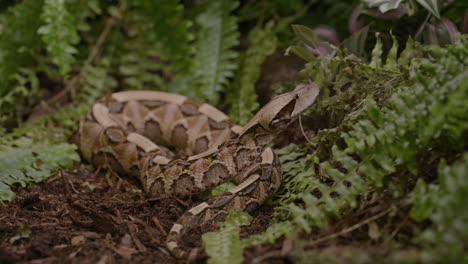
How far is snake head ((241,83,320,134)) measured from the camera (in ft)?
15.1

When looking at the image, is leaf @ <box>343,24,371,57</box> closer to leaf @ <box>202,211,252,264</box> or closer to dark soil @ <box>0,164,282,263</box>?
dark soil @ <box>0,164,282,263</box>

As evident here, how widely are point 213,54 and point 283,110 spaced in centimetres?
251

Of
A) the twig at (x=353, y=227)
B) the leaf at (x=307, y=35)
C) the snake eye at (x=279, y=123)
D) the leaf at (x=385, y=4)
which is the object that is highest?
the leaf at (x=385, y=4)

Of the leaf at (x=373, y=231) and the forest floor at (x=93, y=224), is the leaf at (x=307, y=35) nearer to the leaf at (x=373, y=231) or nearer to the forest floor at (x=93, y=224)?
the forest floor at (x=93, y=224)

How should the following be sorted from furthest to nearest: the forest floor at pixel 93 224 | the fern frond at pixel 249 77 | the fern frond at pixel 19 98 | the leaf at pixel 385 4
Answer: the fern frond at pixel 19 98
the fern frond at pixel 249 77
the leaf at pixel 385 4
the forest floor at pixel 93 224

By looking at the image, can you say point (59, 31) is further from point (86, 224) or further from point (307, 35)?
point (307, 35)

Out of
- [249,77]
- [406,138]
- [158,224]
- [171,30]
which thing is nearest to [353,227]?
[406,138]

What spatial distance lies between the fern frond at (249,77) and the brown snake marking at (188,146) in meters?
0.28

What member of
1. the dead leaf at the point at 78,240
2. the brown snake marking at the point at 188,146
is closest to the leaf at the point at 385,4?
the brown snake marking at the point at 188,146

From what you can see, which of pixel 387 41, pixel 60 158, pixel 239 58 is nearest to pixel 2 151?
pixel 60 158

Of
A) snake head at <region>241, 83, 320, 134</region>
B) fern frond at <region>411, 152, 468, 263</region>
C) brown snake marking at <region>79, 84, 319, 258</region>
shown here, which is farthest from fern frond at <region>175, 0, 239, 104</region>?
fern frond at <region>411, 152, 468, 263</region>

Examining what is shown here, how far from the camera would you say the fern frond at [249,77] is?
6035 millimetres

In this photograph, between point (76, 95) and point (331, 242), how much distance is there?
5452mm

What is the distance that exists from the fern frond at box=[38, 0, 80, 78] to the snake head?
10.5 ft
